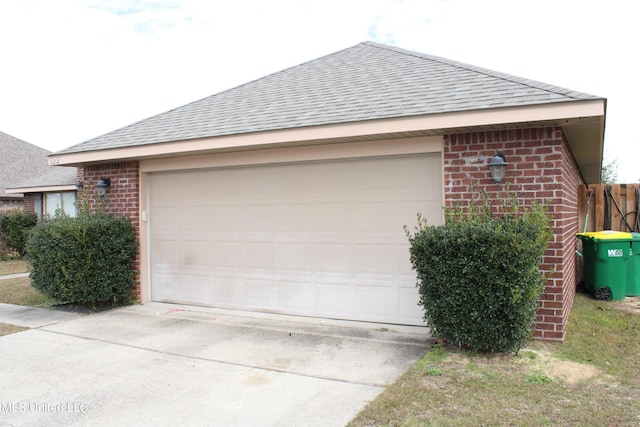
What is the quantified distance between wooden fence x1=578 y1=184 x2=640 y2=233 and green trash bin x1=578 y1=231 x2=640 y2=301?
7.79 feet

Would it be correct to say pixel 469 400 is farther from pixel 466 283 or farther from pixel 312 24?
pixel 312 24

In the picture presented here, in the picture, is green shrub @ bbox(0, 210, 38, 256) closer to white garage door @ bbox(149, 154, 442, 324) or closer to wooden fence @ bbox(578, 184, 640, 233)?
white garage door @ bbox(149, 154, 442, 324)

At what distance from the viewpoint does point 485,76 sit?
6379 millimetres

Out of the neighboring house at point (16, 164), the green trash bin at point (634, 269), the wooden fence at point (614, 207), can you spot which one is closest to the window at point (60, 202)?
the neighboring house at point (16, 164)

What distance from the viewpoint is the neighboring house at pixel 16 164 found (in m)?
20.0

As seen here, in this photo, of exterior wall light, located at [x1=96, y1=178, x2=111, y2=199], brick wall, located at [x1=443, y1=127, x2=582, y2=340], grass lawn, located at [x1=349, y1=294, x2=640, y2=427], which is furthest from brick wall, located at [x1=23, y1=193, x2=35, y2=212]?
grass lawn, located at [x1=349, y1=294, x2=640, y2=427]

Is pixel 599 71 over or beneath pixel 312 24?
over

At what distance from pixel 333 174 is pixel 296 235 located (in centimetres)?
108

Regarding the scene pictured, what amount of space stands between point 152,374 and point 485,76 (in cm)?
545

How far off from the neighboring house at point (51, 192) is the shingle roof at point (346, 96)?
24.7 ft

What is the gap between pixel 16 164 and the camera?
2331cm

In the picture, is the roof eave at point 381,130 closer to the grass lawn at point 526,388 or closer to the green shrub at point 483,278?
Result: the green shrub at point 483,278

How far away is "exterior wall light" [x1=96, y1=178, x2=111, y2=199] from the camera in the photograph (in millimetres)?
8367

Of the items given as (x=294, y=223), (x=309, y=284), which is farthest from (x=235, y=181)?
(x=309, y=284)
